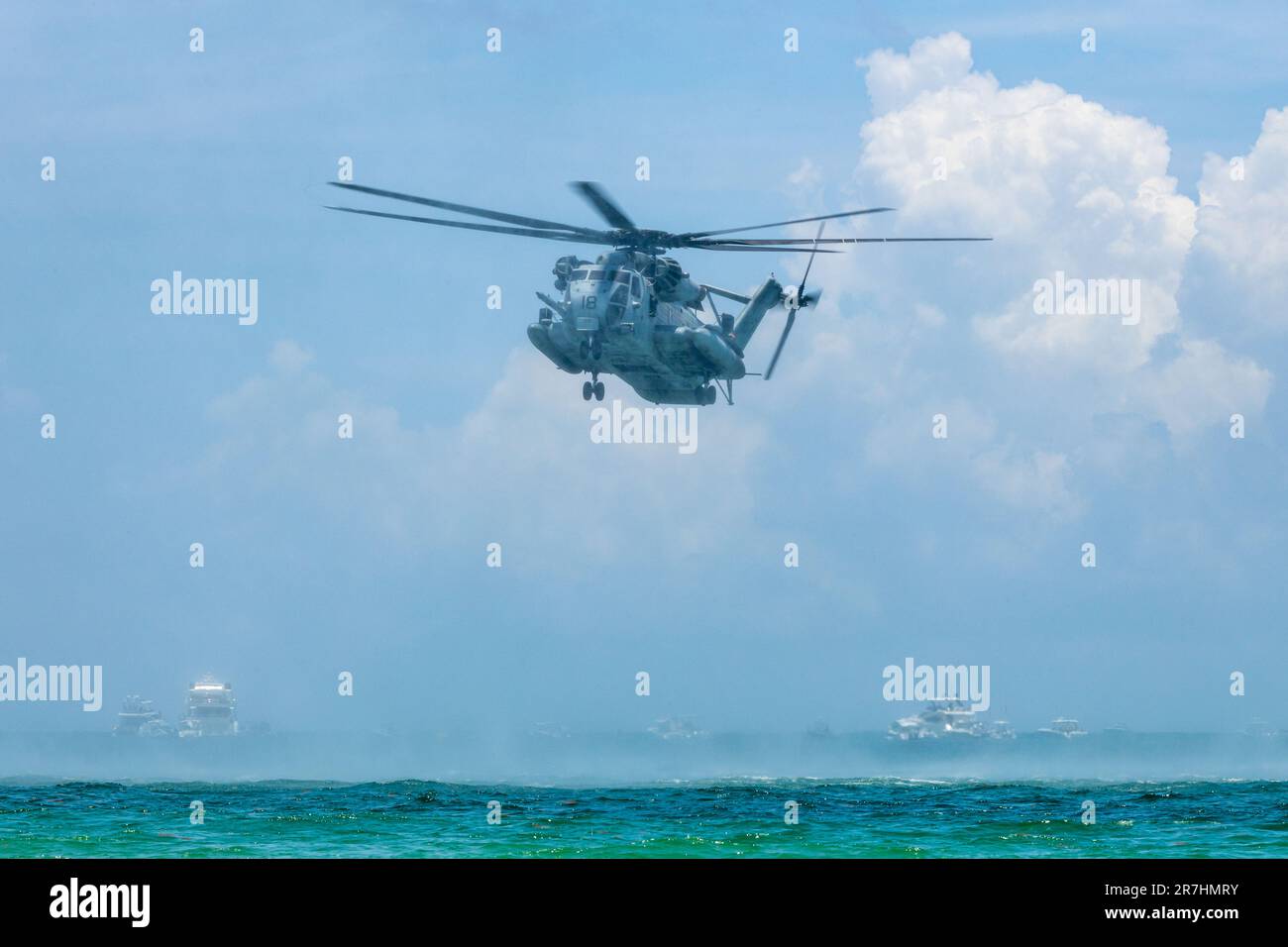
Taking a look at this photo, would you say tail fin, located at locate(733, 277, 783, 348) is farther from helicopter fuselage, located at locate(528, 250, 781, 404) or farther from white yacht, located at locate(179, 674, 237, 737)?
white yacht, located at locate(179, 674, 237, 737)

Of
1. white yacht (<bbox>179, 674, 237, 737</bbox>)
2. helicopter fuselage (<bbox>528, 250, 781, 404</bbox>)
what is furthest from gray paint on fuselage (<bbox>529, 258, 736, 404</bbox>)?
white yacht (<bbox>179, 674, 237, 737</bbox>)

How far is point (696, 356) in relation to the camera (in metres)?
49.8

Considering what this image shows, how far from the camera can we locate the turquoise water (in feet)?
148

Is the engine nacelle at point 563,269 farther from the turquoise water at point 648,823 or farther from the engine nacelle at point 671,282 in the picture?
the turquoise water at point 648,823

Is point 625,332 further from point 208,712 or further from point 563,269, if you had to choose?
point 208,712

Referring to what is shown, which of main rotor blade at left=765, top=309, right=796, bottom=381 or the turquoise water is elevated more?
main rotor blade at left=765, top=309, right=796, bottom=381

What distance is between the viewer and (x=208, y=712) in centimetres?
19175

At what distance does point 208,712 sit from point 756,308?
150908 mm

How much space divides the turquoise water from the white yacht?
113m

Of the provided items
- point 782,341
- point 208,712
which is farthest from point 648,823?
point 208,712

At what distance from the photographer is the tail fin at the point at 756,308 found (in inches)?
2186

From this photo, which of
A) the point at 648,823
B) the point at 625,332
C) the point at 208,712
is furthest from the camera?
the point at 208,712
